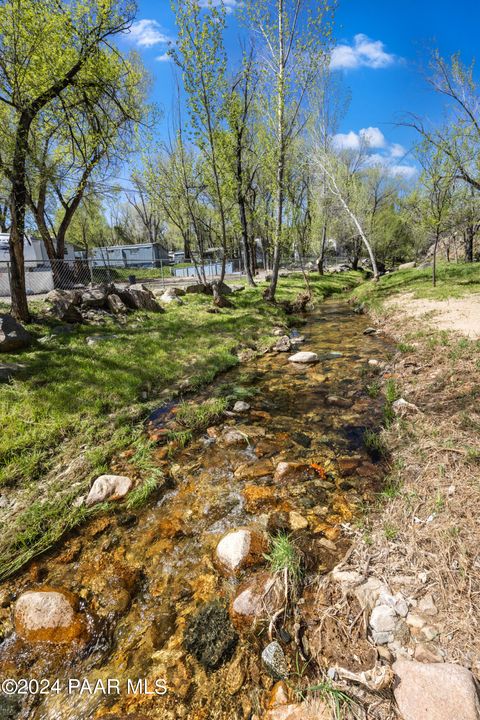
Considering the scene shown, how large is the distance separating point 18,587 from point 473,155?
68.9 feet

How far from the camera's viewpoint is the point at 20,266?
876 centimetres

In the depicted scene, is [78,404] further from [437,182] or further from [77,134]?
[437,182]

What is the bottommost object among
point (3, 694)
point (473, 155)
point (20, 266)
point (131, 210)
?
point (3, 694)

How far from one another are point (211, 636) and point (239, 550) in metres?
0.64

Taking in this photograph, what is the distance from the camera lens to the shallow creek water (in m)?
1.93

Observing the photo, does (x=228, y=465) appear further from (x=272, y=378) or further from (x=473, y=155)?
(x=473, y=155)

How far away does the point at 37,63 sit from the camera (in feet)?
26.5

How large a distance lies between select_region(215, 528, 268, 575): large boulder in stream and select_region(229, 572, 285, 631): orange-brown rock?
0.61 ft

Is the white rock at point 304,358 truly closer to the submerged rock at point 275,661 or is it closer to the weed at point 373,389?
the weed at point 373,389

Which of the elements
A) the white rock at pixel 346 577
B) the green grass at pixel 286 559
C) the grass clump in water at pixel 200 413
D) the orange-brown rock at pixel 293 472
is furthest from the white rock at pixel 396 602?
the grass clump in water at pixel 200 413

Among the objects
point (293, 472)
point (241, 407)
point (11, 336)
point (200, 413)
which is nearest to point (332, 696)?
point (293, 472)

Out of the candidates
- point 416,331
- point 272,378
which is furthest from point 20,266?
point 416,331

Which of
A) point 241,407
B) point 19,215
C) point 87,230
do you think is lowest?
point 241,407

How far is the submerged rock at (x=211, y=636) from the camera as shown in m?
2.08
